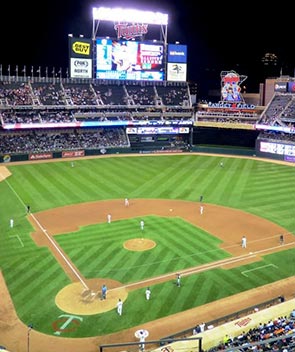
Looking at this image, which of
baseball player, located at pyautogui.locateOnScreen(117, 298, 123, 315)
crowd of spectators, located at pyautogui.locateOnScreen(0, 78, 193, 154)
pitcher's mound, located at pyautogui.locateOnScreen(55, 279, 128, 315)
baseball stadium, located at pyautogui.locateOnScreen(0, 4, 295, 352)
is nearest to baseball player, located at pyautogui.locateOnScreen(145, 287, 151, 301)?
baseball stadium, located at pyautogui.locateOnScreen(0, 4, 295, 352)

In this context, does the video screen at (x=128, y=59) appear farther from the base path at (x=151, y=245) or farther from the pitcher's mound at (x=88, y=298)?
the pitcher's mound at (x=88, y=298)

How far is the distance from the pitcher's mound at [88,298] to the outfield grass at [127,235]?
0.50 m

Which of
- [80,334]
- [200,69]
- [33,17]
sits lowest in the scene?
[80,334]

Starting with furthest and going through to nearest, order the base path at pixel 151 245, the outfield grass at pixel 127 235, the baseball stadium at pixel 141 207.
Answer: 1. the outfield grass at pixel 127 235
2. the baseball stadium at pixel 141 207
3. the base path at pixel 151 245

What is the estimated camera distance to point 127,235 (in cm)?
3341

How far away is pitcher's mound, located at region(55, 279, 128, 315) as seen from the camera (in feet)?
73.9

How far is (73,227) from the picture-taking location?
1391 inches

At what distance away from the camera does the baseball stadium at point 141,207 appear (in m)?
21.0

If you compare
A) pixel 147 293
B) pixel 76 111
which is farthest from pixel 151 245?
pixel 76 111

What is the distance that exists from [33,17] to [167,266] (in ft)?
246

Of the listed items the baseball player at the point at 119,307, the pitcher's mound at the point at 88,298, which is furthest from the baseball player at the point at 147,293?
the baseball player at the point at 119,307

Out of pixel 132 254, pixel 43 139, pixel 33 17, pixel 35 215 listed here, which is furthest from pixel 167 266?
pixel 33 17

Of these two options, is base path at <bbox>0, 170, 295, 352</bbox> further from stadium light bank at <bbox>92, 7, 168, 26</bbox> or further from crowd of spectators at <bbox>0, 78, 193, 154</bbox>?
stadium light bank at <bbox>92, 7, 168, 26</bbox>

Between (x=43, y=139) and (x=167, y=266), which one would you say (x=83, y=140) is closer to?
(x=43, y=139)
